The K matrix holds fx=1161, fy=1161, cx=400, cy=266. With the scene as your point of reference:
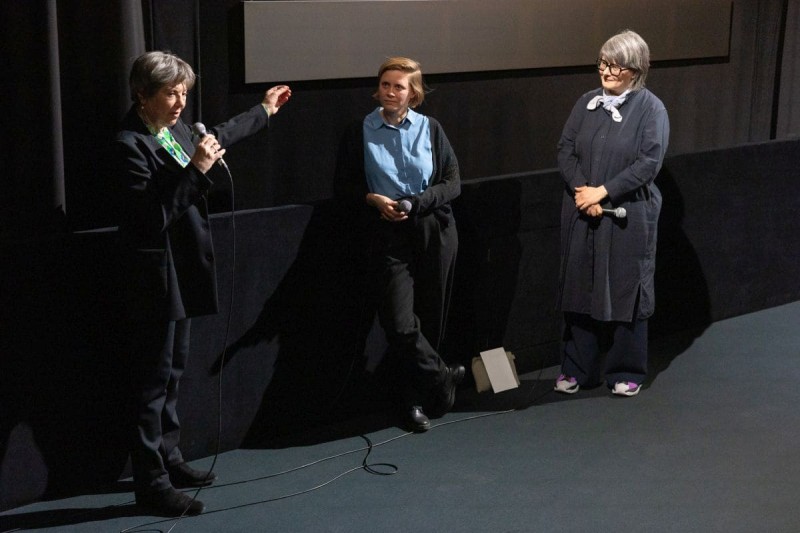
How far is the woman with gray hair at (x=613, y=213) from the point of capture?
4.65 m

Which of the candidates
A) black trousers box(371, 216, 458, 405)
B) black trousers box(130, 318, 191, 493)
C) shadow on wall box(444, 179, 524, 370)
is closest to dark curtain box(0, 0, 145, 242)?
black trousers box(130, 318, 191, 493)

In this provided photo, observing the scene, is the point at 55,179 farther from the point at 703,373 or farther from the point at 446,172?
the point at 703,373

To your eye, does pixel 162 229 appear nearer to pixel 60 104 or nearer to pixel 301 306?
pixel 60 104

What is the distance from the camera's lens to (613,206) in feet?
15.5

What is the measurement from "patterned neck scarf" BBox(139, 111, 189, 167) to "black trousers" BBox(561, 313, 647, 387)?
2024 millimetres

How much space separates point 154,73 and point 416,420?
1.80 m

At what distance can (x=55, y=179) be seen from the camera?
4062 mm

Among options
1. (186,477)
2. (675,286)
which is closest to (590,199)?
(675,286)

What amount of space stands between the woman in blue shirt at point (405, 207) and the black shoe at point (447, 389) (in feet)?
0.21

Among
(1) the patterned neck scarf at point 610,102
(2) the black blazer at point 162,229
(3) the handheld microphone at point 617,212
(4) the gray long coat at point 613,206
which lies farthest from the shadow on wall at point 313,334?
(1) the patterned neck scarf at point 610,102

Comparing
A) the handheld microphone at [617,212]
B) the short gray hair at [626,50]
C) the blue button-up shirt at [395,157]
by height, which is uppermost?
the short gray hair at [626,50]

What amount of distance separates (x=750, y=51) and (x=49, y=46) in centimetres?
465

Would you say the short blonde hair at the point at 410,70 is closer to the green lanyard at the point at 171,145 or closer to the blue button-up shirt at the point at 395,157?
the blue button-up shirt at the point at 395,157

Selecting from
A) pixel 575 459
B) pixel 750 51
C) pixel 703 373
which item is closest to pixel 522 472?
pixel 575 459
